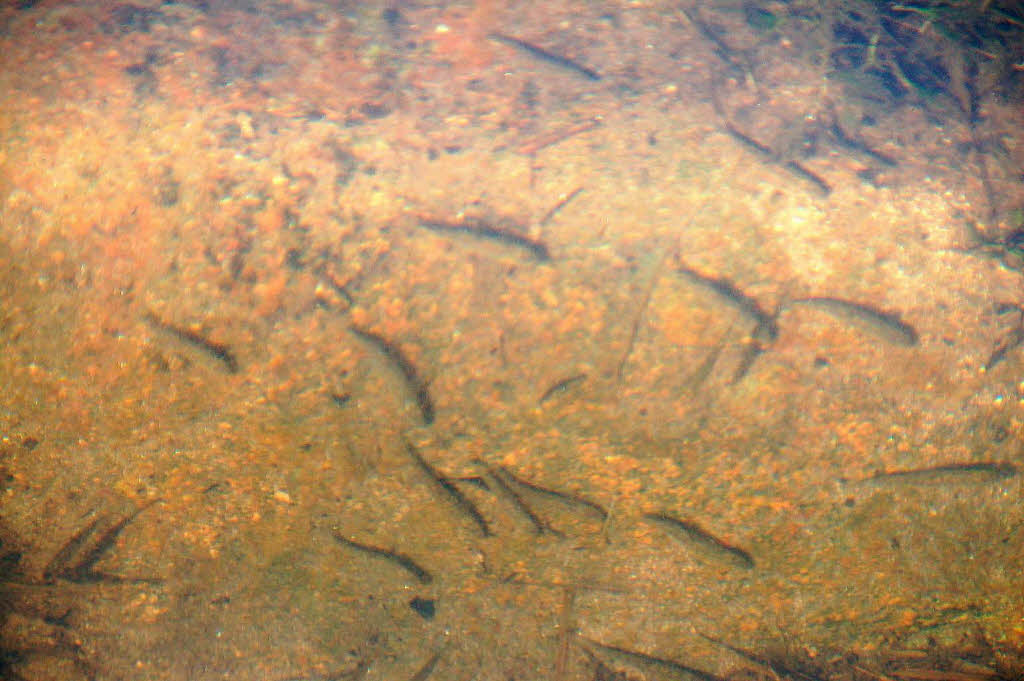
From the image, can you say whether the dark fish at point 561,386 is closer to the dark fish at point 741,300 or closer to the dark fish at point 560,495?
the dark fish at point 560,495

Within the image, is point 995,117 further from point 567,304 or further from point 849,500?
point 567,304

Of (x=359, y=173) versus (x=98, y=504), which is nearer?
(x=98, y=504)

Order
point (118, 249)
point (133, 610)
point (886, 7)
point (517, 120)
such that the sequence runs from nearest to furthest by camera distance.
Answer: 1. point (118, 249)
2. point (133, 610)
3. point (517, 120)
4. point (886, 7)

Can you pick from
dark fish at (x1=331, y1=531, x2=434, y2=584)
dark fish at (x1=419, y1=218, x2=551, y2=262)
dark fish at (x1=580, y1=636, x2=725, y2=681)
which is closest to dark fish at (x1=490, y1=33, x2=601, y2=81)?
dark fish at (x1=419, y1=218, x2=551, y2=262)

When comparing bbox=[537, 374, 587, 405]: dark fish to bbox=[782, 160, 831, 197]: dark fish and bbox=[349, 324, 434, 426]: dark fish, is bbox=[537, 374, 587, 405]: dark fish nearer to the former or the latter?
bbox=[349, 324, 434, 426]: dark fish

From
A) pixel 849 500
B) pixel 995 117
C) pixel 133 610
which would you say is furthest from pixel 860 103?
pixel 133 610

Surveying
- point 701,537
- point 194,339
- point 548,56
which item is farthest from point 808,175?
point 194,339
